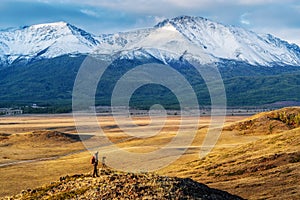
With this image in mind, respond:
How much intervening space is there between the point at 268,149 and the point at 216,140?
1208 inches

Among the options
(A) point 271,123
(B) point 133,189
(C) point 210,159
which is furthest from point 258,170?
(A) point 271,123

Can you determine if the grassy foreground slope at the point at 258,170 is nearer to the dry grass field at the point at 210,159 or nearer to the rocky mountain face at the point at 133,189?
the dry grass field at the point at 210,159

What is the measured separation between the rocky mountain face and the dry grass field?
12.5 metres

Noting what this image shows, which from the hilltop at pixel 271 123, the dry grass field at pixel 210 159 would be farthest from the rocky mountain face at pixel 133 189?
the hilltop at pixel 271 123

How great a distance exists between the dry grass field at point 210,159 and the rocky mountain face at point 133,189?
12478 millimetres

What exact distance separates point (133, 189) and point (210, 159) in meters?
36.0

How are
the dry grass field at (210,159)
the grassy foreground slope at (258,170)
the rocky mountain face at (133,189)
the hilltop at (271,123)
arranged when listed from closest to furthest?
the rocky mountain face at (133,189)
the grassy foreground slope at (258,170)
the dry grass field at (210,159)
the hilltop at (271,123)

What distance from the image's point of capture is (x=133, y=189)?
27.9 metres

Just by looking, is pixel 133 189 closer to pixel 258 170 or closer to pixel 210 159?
pixel 258 170

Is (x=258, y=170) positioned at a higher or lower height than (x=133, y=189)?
lower

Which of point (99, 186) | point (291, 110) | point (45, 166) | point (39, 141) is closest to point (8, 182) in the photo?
point (45, 166)

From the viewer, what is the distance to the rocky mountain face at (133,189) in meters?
27.2

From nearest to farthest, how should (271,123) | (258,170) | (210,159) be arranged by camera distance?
(258,170)
(210,159)
(271,123)

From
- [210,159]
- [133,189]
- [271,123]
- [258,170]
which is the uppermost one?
[271,123]
